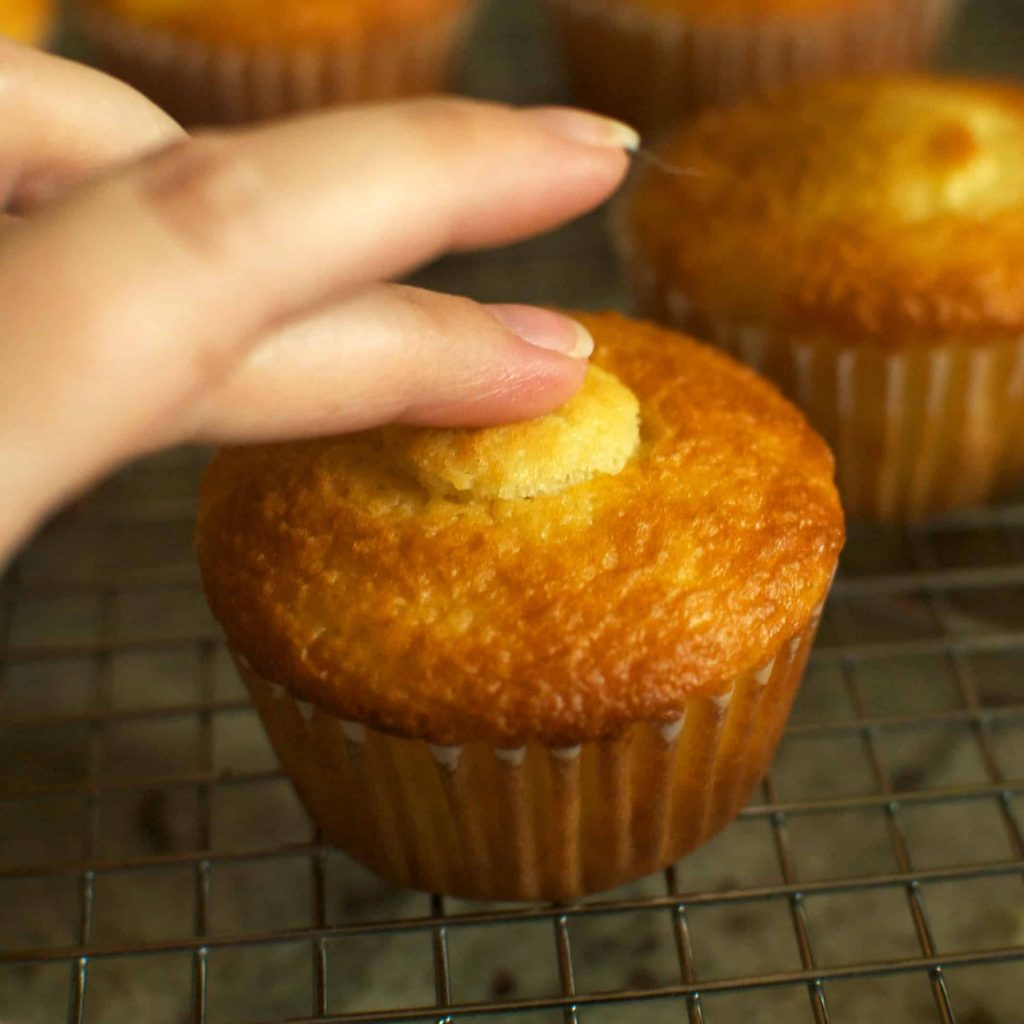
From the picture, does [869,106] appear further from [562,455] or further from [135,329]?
[135,329]

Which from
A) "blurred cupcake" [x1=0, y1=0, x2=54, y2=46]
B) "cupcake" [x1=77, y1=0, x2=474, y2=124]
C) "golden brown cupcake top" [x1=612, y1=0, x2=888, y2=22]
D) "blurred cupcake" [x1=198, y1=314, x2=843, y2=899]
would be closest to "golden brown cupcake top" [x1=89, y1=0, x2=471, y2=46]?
"cupcake" [x1=77, y1=0, x2=474, y2=124]

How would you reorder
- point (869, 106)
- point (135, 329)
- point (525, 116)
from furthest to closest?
1. point (869, 106)
2. point (525, 116)
3. point (135, 329)

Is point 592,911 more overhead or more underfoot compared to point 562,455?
more underfoot

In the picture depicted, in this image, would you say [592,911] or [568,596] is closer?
[568,596]

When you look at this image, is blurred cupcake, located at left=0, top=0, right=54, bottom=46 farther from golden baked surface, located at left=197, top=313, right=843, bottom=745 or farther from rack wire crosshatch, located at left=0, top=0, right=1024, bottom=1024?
golden baked surface, located at left=197, top=313, right=843, bottom=745

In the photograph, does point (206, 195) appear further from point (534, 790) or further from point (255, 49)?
point (255, 49)

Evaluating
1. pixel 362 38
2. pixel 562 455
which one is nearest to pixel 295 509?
pixel 562 455
